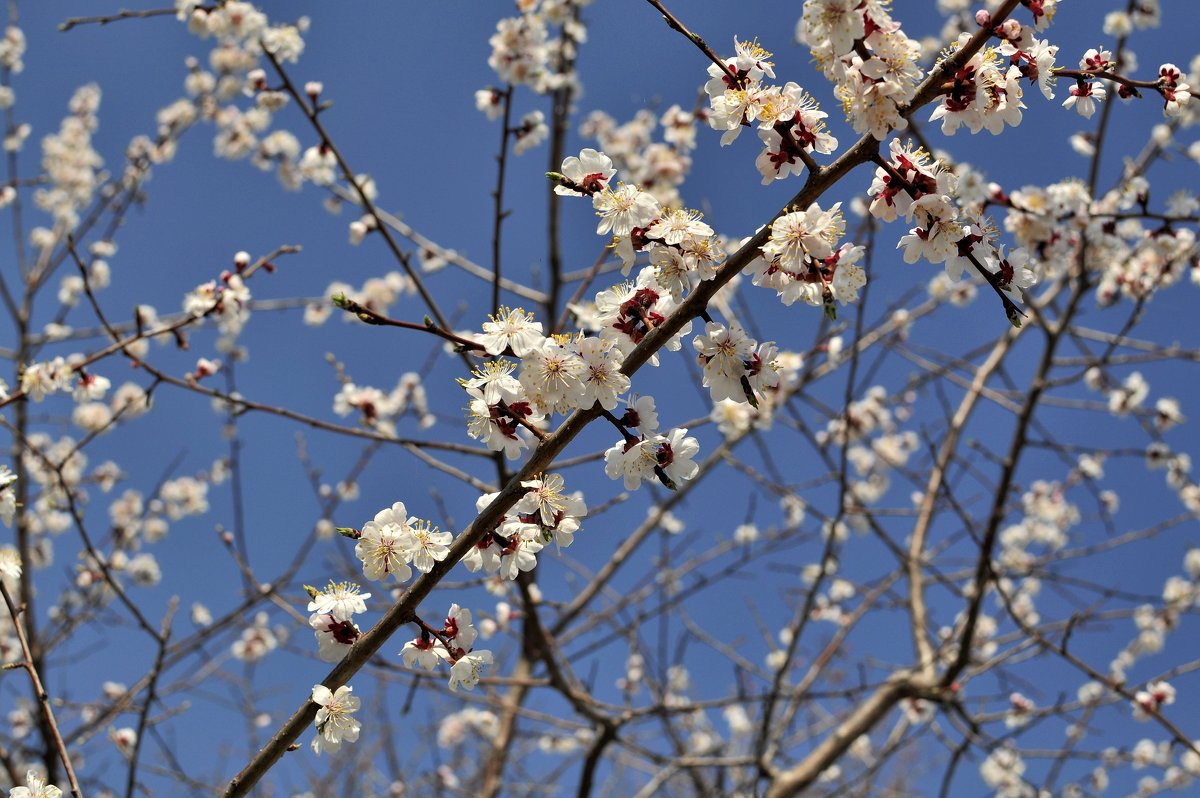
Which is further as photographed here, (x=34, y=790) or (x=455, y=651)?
(x=34, y=790)

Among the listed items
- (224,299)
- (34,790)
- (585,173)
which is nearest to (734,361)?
(585,173)

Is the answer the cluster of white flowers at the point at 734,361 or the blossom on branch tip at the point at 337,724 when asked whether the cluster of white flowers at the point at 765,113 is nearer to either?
the cluster of white flowers at the point at 734,361

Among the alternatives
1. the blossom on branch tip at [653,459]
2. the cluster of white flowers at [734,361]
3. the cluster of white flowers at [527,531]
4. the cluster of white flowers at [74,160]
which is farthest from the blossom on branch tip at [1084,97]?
the cluster of white flowers at [74,160]

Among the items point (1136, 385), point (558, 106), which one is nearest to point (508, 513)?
point (558, 106)

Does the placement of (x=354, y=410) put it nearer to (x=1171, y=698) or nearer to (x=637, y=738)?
(x=637, y=738)

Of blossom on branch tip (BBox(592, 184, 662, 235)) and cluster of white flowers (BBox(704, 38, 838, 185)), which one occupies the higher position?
cluster of white flowers (BBox(704, 38, 838, 185))

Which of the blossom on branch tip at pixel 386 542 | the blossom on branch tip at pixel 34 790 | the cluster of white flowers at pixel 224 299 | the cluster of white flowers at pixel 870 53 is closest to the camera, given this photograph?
the cluster of white flowers at pixel 870 53

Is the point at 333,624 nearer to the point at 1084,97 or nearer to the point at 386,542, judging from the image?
the point at 386,542

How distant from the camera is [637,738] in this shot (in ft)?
21.1

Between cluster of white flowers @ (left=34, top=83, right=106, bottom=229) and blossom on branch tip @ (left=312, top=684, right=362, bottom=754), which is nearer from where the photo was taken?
blossom on branch tip @ (left=312, top=684, right=362, bottom=754)

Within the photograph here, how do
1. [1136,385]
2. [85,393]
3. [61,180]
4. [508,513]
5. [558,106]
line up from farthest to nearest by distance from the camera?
[61,180], [1136,385], [558,106], [85,393], [508,513]

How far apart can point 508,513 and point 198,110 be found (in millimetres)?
6587

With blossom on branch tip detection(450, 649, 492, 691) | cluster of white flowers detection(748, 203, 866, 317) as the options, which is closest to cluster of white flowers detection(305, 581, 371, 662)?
blossom on branch tip detection(450, 649, 492, 691)

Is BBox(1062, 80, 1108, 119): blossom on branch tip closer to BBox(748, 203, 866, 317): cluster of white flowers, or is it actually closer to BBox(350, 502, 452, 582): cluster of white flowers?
BBox(748, 203, 866, 317): cluster of white flowers
